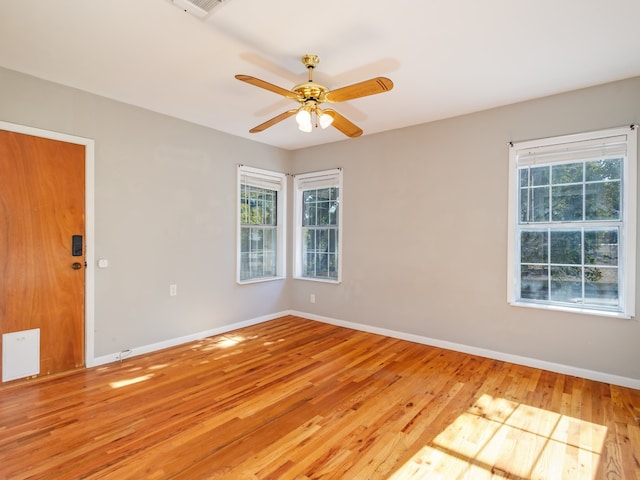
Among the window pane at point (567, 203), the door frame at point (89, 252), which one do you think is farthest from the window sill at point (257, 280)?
the window pane at point (567, 203)

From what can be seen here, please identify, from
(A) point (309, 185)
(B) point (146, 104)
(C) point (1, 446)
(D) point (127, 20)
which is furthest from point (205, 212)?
(C) point (1, 446)

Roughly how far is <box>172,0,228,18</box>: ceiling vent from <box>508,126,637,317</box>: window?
291 cm

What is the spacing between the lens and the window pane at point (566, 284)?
307 centimetres

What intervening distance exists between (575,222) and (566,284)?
0.58 meters

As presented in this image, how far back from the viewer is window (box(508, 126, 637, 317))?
2.84m

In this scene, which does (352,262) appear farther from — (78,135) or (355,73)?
(78,135)

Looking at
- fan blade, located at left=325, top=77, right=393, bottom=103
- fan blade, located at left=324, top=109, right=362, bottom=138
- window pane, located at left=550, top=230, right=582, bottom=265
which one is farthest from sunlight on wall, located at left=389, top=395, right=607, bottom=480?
fan blade, located at left=324, top=109, right=362, bottom=138

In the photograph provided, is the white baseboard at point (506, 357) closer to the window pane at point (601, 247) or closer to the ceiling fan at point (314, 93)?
the window pane at point (601, 247)

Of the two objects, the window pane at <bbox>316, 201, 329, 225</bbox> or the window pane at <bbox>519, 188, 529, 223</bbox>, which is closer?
the window pane at <bbox>519, 188, 529, 223</bbox>

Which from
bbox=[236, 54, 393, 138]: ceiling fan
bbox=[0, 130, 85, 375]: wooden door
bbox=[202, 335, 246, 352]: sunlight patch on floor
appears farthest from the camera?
bbox=[202, 335, 246, 352]: sunlight patch on floor

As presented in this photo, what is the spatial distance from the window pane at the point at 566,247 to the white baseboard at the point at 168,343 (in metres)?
3.59

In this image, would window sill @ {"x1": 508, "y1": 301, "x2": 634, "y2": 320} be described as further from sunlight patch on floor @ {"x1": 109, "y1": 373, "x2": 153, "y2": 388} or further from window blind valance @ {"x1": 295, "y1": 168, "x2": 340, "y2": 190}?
sunlight patch on floor @ {"x1": 109, "y1": 373, "x2": 153, "y2": 388}

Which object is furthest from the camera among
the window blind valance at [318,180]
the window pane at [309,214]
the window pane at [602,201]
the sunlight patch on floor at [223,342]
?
the window pane at [309,214]

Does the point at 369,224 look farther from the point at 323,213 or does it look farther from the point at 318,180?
the point at 318,180
